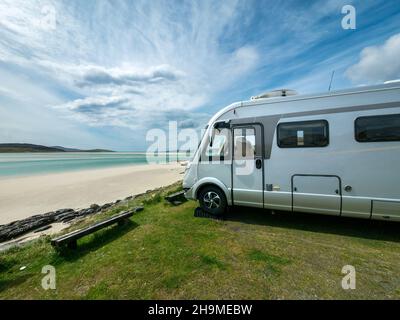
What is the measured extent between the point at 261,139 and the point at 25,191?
20054 mm

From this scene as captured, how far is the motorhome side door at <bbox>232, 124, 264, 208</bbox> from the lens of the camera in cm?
526

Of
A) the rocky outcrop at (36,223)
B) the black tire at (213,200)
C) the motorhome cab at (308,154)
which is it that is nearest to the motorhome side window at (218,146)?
the motorhome cab at (308,154)

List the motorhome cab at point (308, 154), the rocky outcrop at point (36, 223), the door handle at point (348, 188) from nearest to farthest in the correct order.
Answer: the motorhome cab at point (308, 154)
the door handle at point (348, 188)
the rocky outcrop at point (36, 223)

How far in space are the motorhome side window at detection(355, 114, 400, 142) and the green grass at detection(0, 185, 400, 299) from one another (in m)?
2.25

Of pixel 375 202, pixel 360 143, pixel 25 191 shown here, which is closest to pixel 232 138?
pixel 360 143

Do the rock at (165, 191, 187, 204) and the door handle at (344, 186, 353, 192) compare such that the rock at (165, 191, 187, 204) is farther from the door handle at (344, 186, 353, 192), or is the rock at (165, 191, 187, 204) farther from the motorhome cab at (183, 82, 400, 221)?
the door handle at (344, 186, 353, 192)

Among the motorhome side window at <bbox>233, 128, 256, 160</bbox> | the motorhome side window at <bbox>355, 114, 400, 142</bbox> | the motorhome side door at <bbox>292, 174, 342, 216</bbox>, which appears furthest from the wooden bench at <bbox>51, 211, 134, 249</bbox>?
the motorhome side window at <bbox>355, 114, 400, 142</bbox>

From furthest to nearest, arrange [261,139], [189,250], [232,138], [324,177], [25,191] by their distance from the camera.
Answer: [25,191] → [232,138] → [261,139] → [324,177] → [189,250]

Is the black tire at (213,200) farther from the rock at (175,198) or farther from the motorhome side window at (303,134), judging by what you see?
the motorhome side window at (303,134)

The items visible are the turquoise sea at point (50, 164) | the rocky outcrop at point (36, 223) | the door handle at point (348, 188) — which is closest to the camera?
the door handle at point (348, 188)

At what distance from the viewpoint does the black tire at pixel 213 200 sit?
5.88m

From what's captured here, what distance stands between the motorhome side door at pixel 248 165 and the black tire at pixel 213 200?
40cm

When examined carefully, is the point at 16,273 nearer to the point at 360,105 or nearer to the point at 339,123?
the point at 339,123

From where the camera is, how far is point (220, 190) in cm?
589
